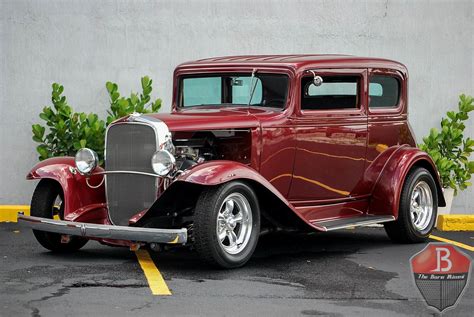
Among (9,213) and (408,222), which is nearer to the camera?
(408,222)

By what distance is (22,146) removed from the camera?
12.4m

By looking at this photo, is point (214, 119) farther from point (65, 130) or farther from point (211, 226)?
point (65, 130)

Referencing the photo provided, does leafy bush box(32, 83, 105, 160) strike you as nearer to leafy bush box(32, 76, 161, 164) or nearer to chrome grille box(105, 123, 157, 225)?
leafy bush box(32, 76, 161, 164)

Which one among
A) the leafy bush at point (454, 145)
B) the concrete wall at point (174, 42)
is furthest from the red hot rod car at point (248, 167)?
the concrete wall at point (174, 42)

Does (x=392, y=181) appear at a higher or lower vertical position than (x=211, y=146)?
lower

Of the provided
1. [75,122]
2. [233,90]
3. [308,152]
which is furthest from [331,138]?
[75,122]

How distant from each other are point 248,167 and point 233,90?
53.4 inches

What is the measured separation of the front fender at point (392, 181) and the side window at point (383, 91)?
0.55m

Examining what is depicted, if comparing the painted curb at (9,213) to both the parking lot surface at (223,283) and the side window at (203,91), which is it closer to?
the parking lot surface at (223,283)

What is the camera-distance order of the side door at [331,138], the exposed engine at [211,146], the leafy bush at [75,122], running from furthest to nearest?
the leafy bush at [75,122] < the side door at [331,138] < the exposed engine at [211,146]

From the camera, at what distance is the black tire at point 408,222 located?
399 inches

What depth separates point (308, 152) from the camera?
371 inches

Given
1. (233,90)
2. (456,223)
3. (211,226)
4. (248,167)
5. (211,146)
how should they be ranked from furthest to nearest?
(456,223) → (233,90) → (211,146) → (248,167) → (211,226)

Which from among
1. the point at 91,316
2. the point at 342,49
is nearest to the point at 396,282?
the point at 91,316
